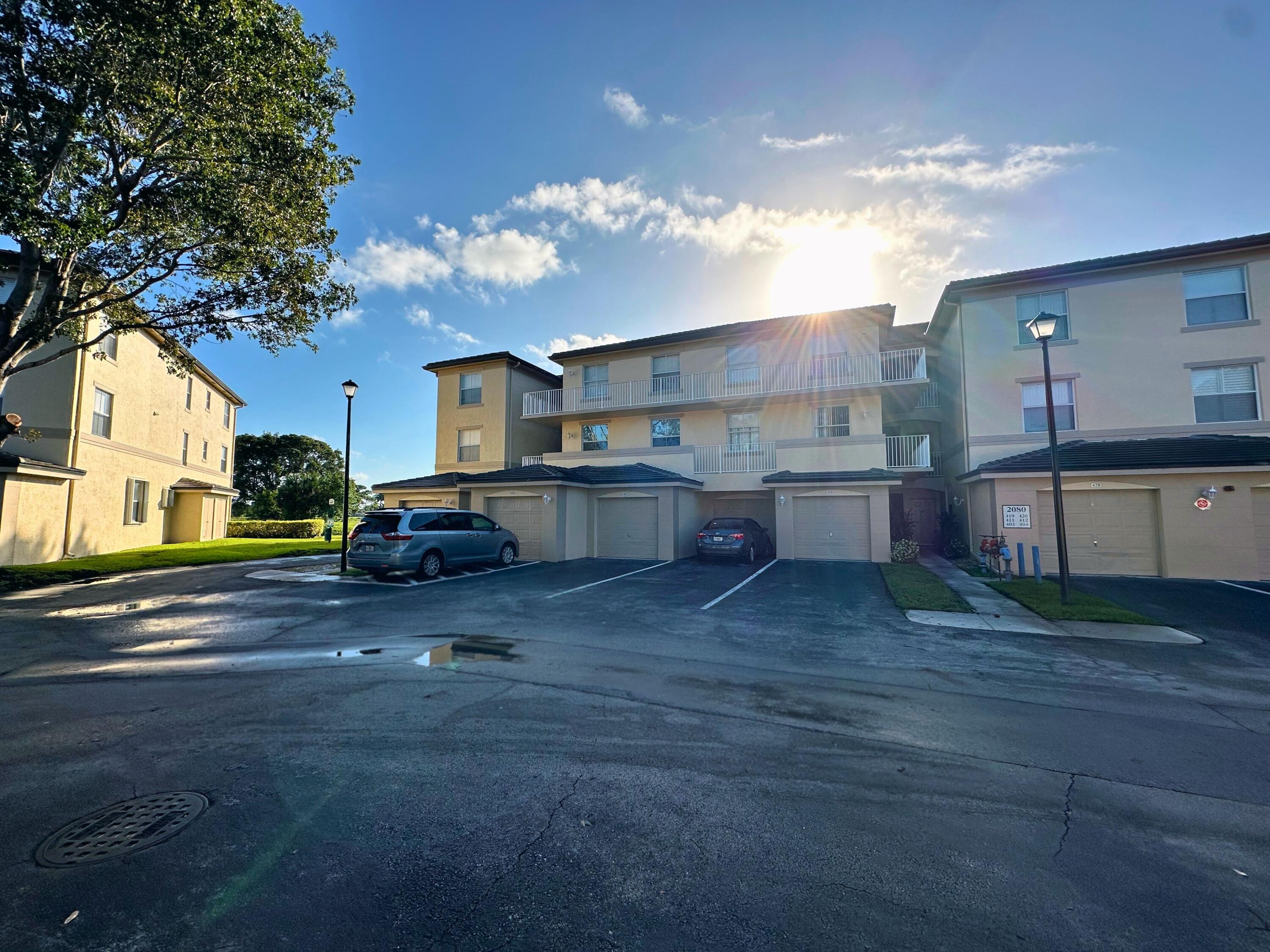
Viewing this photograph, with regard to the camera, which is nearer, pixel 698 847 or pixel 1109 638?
pixel 698 847

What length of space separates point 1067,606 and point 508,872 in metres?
11.0

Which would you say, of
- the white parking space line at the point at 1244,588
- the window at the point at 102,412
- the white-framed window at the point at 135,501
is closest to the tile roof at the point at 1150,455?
the white parking space line at the point at 1244,588

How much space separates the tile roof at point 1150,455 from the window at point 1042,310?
172cm

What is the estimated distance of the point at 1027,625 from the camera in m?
8.82

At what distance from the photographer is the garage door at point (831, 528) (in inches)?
691

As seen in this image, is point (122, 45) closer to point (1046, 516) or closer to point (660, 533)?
point (660, 533)

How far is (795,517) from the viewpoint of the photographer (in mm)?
18359

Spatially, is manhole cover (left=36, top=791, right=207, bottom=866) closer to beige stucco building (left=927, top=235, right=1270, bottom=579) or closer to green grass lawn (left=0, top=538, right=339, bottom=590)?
green grass lawn (left=0, top=538, right=339, bottom=590)

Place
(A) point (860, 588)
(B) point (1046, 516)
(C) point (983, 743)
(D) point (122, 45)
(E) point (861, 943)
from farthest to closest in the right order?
(B) point (1046, 516), (A) point (860, 588), (D) point (122, 45), (C) point (983, 743), (E) point (861, 943)

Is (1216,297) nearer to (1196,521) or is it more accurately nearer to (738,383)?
(1196,521)

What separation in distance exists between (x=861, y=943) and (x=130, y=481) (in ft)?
89.5

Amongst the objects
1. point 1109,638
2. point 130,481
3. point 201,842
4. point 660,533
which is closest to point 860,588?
point 1109,638

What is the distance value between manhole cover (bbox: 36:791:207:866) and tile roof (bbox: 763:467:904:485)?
54.7 feet

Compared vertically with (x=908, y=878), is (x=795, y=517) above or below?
above
